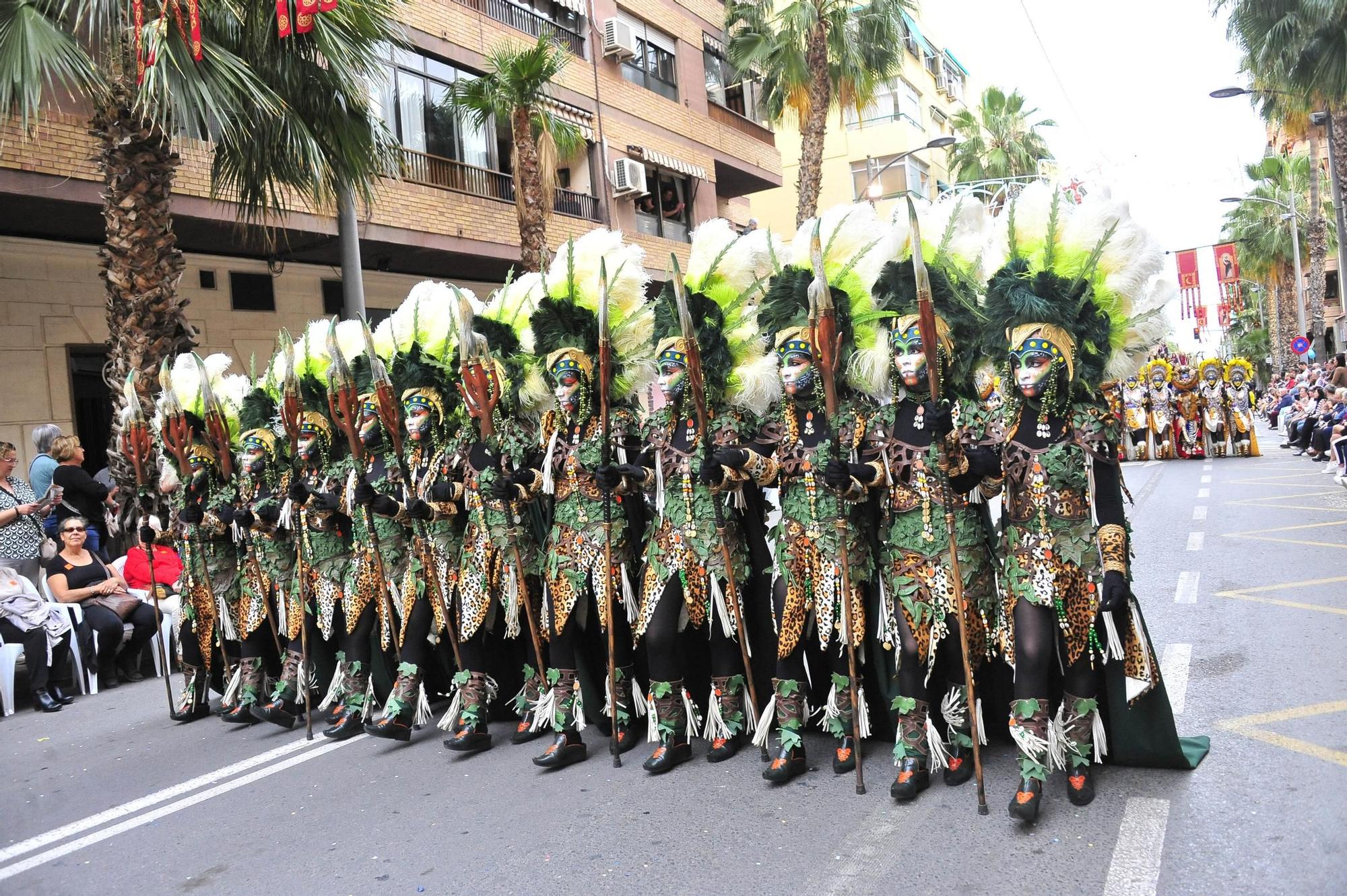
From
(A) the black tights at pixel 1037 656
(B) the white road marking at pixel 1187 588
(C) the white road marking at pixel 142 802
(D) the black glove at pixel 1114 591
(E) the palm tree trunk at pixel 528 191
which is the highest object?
(E) the palm tree trunk at pixel 528 191

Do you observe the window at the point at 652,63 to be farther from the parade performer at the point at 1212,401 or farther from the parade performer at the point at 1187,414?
the parade performer at the point at 1212,401

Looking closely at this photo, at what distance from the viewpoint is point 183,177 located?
41.6ft

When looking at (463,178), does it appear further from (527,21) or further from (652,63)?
(652,63)

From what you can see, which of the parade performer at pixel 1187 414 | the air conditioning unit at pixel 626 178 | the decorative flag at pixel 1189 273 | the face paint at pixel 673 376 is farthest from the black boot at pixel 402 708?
the decorative flag at pixel 1189 273

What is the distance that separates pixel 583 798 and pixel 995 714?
6.20 feet

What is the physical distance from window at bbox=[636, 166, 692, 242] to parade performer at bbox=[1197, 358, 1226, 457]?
11.0m

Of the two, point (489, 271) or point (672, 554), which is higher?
point (489, 271)

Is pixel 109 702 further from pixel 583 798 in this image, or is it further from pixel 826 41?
pixel 826 41

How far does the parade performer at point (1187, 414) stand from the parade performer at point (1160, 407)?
10 cm

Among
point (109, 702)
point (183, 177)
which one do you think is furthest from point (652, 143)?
point (109, 702)

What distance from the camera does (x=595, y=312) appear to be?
18.2 ft

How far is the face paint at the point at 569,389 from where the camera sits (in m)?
5.34

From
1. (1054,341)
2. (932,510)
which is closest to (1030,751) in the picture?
(932,510)

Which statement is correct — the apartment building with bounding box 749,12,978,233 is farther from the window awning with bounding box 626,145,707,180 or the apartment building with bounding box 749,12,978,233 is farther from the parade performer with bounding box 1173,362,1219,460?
the parade performer with bounding box 1173,362,1219,460
